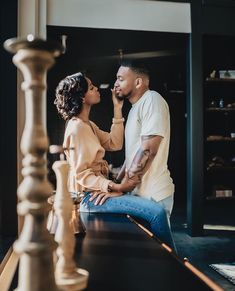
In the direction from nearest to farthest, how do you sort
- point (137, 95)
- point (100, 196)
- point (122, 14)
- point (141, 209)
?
point (141, 209) < point (100, 196) < point (137, 95) < point (122, 14)

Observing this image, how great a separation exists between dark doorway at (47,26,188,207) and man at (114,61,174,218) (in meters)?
2.38

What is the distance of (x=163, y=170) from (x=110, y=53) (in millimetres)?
3771

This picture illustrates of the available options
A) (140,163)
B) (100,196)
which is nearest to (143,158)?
(140,163)

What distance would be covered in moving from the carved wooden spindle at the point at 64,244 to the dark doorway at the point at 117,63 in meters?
3.51

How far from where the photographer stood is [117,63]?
6117 millimetres

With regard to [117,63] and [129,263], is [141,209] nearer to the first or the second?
[129,263]

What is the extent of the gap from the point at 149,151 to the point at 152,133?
0.10 metres

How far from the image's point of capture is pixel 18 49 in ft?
2.02

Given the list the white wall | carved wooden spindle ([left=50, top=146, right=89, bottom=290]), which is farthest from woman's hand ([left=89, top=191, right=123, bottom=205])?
the white wall

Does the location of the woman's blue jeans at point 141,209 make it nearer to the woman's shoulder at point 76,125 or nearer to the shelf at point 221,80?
the woman's shoulder at point 76,125

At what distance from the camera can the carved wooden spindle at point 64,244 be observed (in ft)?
2.40

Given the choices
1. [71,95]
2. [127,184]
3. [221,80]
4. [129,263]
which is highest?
[221,80]

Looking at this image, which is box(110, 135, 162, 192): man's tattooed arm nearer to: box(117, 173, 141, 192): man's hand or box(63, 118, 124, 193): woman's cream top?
box(117, 173, 141, 192): man's hand

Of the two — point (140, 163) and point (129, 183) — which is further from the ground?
point (140, 163)
